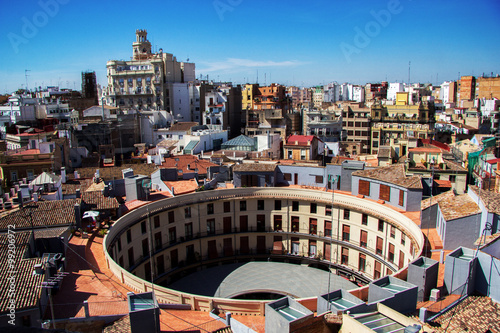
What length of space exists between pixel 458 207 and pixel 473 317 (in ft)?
35.4

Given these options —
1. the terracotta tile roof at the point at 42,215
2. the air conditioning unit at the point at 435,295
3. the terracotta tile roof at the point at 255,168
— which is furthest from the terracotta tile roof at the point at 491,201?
the terracotta tile roof at the point at 42,215

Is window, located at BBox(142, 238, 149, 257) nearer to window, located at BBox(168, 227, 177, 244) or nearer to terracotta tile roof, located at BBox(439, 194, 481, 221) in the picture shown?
window, located at BBox(168, 227, 177, 244)

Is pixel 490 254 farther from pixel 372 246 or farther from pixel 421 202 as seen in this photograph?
pixel 372 246

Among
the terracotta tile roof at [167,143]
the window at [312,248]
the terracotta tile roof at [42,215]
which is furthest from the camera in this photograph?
the terracotta tile roof at [167,143]

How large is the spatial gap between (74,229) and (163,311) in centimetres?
1175

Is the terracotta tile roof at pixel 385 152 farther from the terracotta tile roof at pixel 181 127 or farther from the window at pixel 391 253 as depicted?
the terracotta tile roof at pixel 181 127

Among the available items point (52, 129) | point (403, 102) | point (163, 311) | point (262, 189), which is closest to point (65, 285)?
point (163, 311)

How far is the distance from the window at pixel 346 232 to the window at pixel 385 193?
12.9 ft

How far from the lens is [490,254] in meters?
19.5

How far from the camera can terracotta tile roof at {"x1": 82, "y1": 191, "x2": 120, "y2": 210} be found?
3012 cm

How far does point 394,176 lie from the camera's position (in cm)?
3369

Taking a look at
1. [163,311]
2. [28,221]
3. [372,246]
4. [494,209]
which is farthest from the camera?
[372,246]

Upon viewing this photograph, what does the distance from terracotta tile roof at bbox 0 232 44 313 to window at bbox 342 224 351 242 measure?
82.9 ft

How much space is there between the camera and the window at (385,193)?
111 ft
